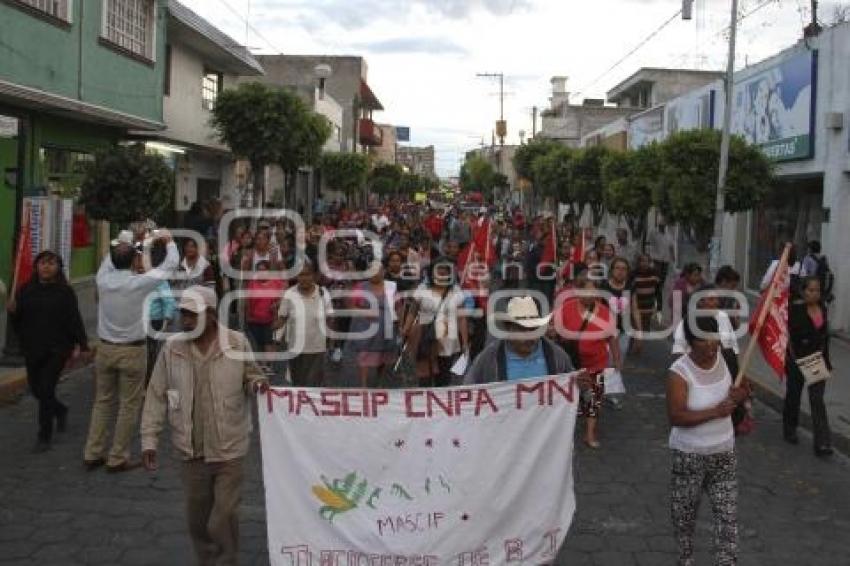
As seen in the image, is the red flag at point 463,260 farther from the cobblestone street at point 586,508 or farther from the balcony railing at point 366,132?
the balcony railing at point 366,132

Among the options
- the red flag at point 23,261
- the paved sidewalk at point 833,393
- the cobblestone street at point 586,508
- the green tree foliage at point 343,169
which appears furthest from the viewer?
the green tree foliage at point 343,169

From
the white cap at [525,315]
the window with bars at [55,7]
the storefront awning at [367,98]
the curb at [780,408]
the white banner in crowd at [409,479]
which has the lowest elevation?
the curb at [780,408]

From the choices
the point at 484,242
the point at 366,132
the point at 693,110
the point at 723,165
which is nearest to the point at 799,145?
the point at 723,165

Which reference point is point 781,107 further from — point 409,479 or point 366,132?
point 366,132

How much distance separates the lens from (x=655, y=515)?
257 inches

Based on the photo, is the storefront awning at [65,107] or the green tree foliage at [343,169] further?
the green tree foliage at [343,169]

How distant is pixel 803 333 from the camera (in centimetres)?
845

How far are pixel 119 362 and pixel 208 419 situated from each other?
266 centimetres

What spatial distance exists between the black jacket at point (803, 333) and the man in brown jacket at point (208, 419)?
5338 mm

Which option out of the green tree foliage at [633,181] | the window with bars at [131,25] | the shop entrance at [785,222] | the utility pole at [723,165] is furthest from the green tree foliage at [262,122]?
the shop entrance at [785,222]

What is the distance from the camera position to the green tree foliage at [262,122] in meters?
22.8

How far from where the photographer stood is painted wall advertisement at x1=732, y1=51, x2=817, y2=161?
1719cm

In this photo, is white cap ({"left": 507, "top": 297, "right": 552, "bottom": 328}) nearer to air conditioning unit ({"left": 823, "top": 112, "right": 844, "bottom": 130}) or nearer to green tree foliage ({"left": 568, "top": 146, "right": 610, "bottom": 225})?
air conditioning unit ({"left": 823, "top": 112, "right": 844, "bottom": 130})

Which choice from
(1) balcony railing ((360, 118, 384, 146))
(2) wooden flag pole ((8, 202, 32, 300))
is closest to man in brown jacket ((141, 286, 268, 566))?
(2) wooden flag pole ((8, 202, 32, 300))
